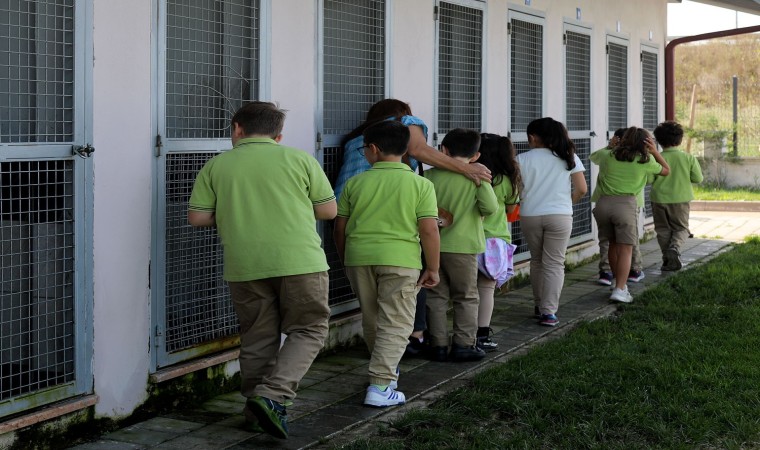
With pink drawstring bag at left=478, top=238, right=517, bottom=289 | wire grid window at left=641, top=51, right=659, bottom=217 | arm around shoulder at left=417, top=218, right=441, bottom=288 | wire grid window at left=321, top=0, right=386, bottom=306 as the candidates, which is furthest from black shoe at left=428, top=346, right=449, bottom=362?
wire grid window at left=641, top=51, right=659, bottom=217

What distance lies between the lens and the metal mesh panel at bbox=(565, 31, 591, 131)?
10820mm

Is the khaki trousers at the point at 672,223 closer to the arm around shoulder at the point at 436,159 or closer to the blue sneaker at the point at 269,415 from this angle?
the arm around shoulder at the point at 436,159

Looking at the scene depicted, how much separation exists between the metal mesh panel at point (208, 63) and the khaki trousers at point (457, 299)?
1585mm

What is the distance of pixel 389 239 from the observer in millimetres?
5562

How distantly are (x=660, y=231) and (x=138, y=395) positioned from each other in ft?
22.4

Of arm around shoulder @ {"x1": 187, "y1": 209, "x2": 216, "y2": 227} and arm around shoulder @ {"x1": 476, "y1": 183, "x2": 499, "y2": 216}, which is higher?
arm around shoulder @ {"x1": 476, "y1": 183, "x2": 499, "y2": 216}

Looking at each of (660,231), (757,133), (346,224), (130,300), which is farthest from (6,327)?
(757,133)

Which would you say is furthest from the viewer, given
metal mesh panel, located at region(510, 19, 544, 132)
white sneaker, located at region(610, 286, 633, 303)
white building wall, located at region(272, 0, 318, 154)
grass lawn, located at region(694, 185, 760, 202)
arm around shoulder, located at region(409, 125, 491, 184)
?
grass lawn, located at region(694, 185, 760, 202)

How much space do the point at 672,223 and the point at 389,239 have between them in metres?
5.82

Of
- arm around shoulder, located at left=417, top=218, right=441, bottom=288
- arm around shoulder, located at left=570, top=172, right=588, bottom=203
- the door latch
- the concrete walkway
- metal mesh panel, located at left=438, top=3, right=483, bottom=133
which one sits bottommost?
the concrete walkway

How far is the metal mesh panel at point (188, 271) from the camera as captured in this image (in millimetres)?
5449

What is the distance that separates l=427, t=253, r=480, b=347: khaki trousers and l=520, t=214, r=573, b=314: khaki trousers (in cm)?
130

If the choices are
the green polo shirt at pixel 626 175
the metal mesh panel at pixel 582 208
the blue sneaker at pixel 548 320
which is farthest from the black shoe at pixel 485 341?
the metal mesh panel at pixel 582 208

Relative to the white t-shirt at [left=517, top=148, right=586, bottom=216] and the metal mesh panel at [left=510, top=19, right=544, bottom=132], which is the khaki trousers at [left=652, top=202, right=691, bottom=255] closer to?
the metal mesh panel at [left=510, top=19, right=544, bottom=132]
